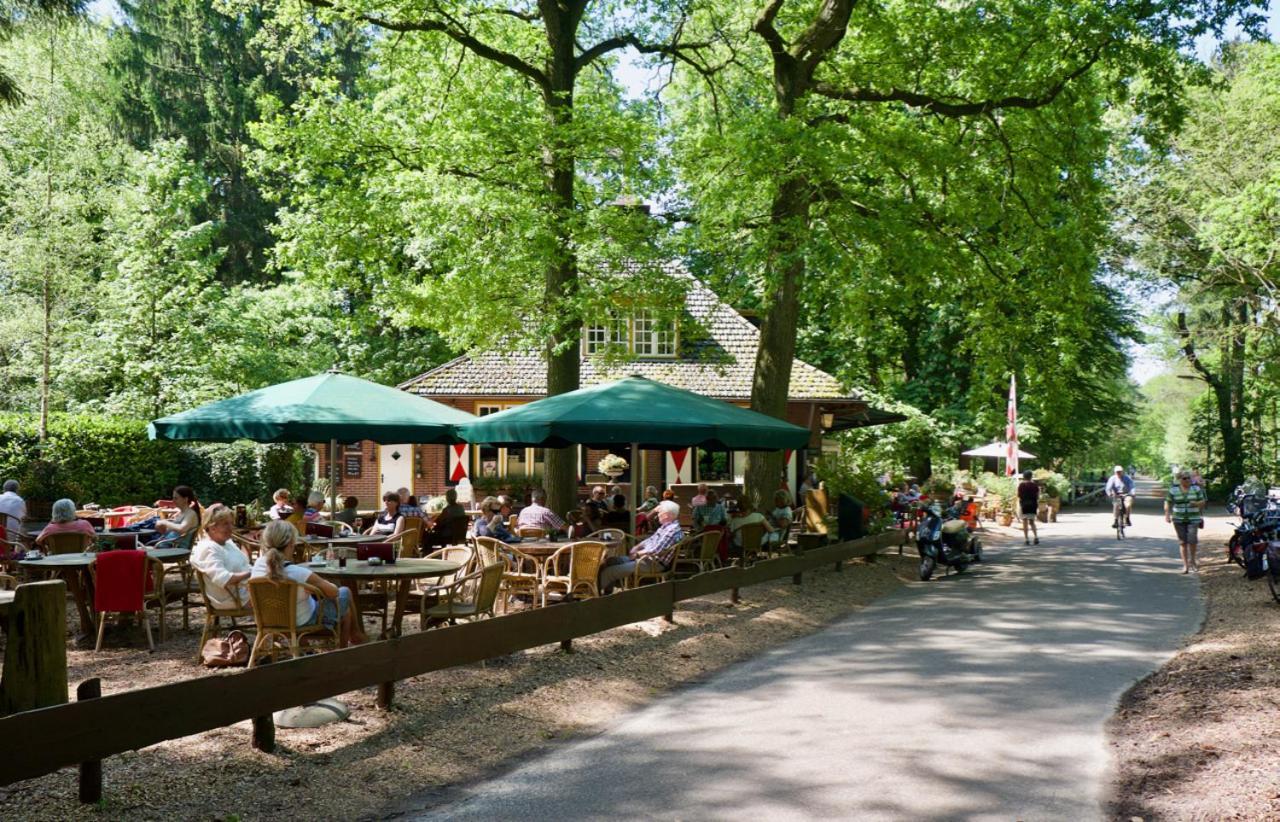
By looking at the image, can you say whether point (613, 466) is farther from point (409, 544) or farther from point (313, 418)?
point (409, 544)

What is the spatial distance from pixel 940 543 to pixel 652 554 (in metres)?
6.71

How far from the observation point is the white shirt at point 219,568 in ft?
30.1

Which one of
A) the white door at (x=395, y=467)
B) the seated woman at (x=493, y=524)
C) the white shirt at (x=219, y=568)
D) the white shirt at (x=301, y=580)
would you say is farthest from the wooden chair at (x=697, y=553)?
the white door at (x=395, y=467)

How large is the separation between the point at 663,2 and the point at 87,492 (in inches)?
572

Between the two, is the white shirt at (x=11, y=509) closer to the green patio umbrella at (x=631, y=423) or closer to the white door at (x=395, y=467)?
the green patio umbrella at (x=631, y=423)

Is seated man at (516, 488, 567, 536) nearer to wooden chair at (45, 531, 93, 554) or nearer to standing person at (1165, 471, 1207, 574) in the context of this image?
wooden chair at (45, 531, 93, 554)

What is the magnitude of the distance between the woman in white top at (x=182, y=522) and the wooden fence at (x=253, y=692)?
480 cm

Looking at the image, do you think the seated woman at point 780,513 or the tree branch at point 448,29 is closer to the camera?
the tree branch at point 448,29

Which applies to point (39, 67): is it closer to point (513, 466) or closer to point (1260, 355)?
point (513, 466)

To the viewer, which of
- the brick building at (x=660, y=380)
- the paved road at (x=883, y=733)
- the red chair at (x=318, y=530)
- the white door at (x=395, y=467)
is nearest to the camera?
the paved road at (x=883, y=733)

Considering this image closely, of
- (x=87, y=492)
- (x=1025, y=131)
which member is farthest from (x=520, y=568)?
(x=87, y=492)

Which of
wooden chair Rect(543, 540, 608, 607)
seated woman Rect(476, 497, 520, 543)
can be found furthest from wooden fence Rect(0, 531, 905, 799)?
seated woman Rect(476, 497, 520, 543)

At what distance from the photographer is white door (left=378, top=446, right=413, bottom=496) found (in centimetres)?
3394

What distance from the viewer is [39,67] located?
3112 cm
